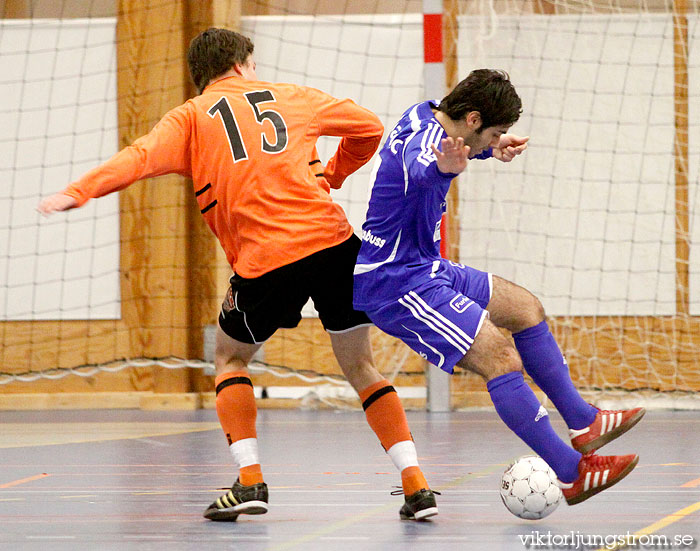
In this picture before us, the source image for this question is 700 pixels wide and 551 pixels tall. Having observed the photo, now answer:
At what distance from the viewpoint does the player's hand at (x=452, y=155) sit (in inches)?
127

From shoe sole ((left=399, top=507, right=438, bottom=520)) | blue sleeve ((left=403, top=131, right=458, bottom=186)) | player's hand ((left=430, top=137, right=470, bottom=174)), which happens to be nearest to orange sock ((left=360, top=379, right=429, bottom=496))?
shoe sole ((left=399, top=507, right=438, bottom=520))

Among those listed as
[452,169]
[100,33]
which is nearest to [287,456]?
[452,169]

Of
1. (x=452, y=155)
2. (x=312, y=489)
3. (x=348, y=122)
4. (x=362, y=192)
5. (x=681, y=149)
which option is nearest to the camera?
(x=452, y=155)

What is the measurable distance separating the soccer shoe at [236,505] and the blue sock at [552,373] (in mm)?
960

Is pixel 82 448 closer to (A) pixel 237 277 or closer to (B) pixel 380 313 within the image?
(A) pixel 237 277

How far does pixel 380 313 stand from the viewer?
3.59 metres

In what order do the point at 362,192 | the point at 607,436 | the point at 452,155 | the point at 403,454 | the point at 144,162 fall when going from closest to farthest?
the point at 452,155 → the point at 607,436 → the point at 144,162 → the point at 403,454 → the point at 362,192

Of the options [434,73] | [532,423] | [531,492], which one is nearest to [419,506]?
[531,492]

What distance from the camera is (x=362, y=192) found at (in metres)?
8.09

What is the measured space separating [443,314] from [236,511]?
908 millimetres

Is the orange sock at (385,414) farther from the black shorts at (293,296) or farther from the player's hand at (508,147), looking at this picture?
the player's hand at (508,147)

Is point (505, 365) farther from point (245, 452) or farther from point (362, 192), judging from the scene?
point (362, 192)

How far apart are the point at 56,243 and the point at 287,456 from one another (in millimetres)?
3699

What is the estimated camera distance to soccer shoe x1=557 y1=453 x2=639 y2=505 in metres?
3.25
